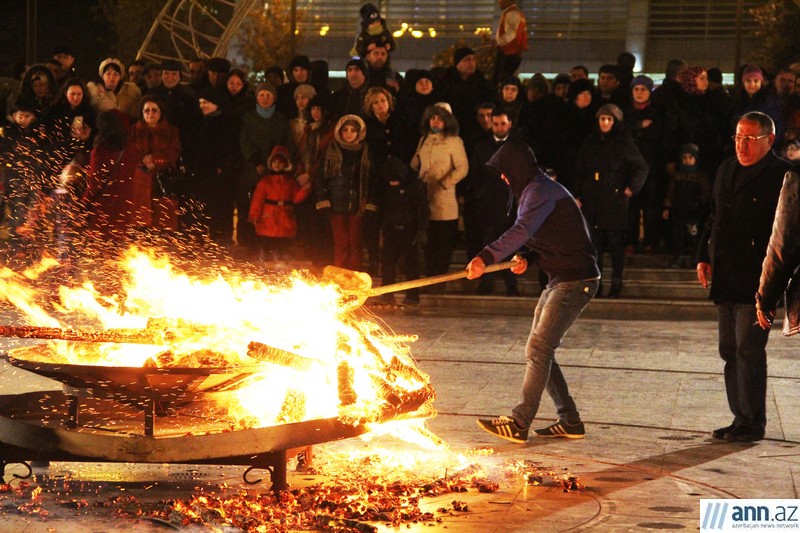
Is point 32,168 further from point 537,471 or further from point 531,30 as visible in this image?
point 531,30

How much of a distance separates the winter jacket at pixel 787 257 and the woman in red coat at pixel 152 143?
9256 mm

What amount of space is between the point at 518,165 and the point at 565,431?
181 centimetres

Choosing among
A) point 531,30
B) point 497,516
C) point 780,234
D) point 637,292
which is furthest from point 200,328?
point 531,30

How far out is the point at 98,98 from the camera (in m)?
15.7

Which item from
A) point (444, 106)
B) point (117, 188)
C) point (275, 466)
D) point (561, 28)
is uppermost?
point (561, 28)

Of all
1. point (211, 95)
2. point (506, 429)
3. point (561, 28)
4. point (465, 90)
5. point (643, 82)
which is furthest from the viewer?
point (561, 28)

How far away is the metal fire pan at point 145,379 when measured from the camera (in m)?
6.62

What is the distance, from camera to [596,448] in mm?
8430

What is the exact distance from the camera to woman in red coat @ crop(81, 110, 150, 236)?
14.8m

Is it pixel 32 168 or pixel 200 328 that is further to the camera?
pixel 32 168

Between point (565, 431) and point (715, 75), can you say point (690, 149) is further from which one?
point (565, 431)

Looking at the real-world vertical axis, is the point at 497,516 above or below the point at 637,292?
below

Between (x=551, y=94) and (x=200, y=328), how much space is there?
9525 millimetres

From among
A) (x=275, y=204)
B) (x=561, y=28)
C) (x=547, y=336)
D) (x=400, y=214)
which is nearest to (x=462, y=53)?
(x=400, y=214)
